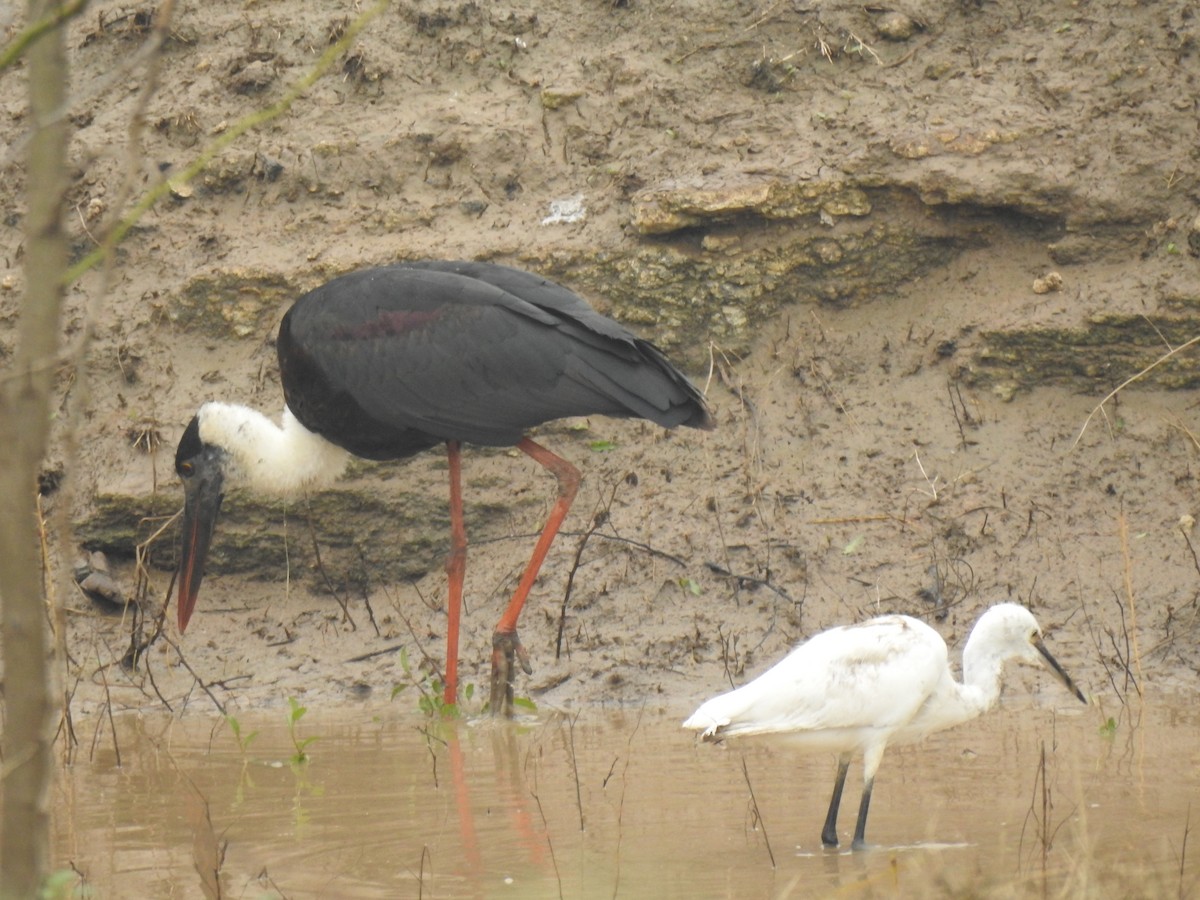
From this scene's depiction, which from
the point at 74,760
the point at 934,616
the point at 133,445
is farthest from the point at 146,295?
the point at 934,616

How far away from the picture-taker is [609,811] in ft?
14.5

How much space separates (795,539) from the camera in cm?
657

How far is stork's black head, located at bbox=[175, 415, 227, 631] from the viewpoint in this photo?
21.2 ft

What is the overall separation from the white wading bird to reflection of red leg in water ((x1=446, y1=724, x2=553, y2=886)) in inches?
19.8

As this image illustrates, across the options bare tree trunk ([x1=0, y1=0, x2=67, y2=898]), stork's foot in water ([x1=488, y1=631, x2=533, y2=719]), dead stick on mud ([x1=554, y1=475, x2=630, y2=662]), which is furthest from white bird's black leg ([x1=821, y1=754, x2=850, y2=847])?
bare tree trunk ([x1=0, y1=0, x2=67, y2=898])

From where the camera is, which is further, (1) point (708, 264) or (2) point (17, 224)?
(2) point (17, 224)

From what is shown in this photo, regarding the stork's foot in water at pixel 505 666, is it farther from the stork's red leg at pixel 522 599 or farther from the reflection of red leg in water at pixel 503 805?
the reflection of red leg in water at pixel 503 805

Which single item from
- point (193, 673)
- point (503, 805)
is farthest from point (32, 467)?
point (193, 673)

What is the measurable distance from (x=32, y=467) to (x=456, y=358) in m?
4.13

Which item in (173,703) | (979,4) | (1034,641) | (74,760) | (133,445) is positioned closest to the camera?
(1034,641)

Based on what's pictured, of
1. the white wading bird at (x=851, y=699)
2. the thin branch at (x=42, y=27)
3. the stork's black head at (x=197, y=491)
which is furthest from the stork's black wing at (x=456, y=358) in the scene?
the thin branch at (x=42, y=27)

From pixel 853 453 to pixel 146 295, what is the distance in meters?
3.19

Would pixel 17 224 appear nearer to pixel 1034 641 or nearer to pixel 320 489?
pixel 320 489

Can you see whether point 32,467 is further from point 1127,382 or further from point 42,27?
point 1127,382
